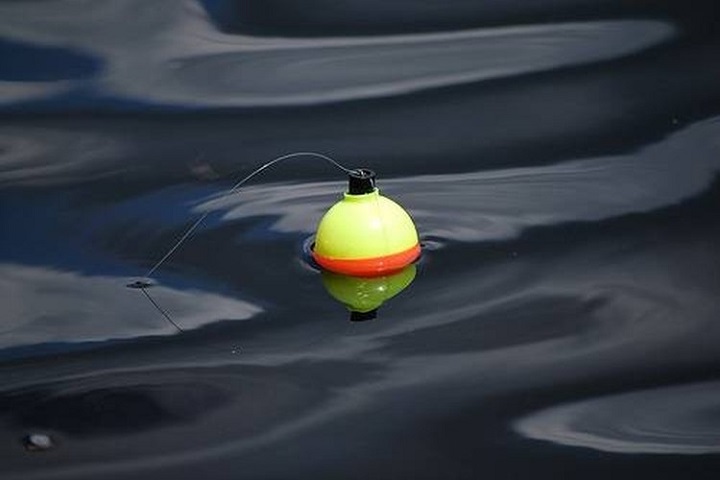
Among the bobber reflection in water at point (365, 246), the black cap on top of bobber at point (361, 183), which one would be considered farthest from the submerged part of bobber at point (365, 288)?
the black cap on top of bobber at point (361, 183)

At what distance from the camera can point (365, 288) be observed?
7.55 feet

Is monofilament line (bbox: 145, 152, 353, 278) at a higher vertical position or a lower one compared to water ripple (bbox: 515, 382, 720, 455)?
higher

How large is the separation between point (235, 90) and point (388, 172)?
50cm

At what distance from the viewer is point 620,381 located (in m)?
2.00

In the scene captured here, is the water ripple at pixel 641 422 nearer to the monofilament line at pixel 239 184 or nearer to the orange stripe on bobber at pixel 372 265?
the orange stripe on bobber at pixel 372 265

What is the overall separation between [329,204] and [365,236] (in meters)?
0.29

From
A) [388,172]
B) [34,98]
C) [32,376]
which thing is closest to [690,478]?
[32,376]

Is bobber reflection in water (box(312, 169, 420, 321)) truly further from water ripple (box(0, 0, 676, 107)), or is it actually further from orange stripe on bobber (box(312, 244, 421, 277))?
water ripple (box(0, 0, 676, 107))

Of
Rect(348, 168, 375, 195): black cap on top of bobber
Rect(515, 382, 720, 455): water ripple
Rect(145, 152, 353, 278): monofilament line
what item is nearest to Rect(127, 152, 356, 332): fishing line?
Rect(145, 152, 353, 278): monofilament line

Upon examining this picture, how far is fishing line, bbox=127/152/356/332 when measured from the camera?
2.28 m

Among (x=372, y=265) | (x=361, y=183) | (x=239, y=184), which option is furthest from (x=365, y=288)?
(x=239, y=184)

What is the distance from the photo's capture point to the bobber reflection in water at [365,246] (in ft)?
7.56

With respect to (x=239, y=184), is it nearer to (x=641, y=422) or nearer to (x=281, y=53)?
(x=281, y=53)

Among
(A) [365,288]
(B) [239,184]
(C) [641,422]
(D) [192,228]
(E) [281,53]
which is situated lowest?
(C) [641,422]
